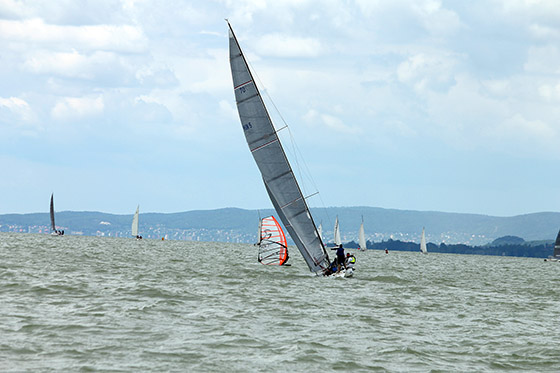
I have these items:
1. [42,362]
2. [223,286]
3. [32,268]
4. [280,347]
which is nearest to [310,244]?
[223,286]

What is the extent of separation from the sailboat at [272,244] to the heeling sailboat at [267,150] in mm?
11709

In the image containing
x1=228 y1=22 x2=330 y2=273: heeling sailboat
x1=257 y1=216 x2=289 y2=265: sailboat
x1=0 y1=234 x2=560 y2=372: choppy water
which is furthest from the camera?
x1=257 y1=216 x2=289 y2=265: sailboat

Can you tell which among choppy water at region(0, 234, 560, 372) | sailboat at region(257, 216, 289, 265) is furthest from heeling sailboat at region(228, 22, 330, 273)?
sailboat at region(257, 216, 289, 265)

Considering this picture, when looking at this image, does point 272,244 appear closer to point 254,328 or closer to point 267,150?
point 267,150

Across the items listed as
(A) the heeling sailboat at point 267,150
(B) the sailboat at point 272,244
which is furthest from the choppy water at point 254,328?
(B) the sailboat at point 272,244

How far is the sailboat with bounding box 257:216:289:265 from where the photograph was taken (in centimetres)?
5275

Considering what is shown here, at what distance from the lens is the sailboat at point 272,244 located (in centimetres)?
5275

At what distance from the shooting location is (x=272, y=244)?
180ft

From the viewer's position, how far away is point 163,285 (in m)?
34.1

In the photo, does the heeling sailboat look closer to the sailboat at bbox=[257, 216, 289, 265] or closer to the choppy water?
the choppy water

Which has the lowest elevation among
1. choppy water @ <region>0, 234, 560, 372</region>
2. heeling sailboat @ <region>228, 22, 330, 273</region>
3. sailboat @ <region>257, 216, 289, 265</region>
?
choppy water @ <region>0, 234, 560, 372</region>

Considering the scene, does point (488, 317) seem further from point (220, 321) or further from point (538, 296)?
point (538, 296)

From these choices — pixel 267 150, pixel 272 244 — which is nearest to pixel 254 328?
pixel 267 150

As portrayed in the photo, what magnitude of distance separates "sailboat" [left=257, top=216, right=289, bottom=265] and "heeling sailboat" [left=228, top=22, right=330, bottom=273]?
11.7m
